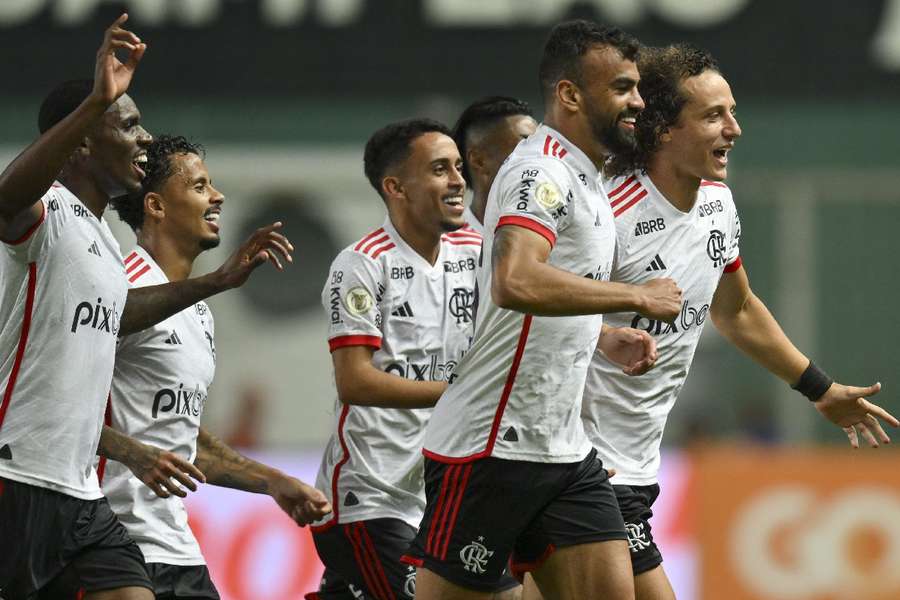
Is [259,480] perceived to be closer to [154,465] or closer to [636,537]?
[154,465]

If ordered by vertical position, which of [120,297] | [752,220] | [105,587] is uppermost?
[752,220]

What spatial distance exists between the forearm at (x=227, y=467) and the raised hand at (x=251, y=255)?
90cm

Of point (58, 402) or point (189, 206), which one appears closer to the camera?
point (58, 402)

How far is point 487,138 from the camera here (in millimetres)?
8156

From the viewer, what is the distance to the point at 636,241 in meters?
6.81

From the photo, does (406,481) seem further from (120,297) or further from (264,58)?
(264,58)

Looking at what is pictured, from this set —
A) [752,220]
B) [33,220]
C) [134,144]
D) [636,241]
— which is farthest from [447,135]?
[752,220]

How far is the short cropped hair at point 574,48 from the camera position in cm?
638

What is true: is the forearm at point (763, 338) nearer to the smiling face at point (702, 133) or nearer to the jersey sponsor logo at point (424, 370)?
the smiling face at point (702, 133)

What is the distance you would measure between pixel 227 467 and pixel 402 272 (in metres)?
1.04

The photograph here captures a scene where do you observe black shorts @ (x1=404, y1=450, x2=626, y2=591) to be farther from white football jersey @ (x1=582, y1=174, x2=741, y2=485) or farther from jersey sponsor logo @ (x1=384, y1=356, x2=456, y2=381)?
jersey sponsor logo @ (x1=384, y1=356, x2=456, y2=381)

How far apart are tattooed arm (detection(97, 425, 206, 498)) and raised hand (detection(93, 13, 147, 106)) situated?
3.92ft

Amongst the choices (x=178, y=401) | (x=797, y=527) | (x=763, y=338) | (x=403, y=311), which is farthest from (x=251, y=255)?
(x=797, y=527)

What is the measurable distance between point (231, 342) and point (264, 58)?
266 centimetres
